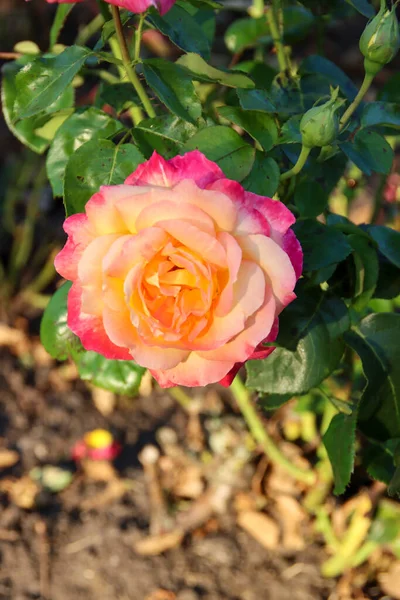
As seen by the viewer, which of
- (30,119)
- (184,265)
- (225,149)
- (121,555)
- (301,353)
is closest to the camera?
(184,265)

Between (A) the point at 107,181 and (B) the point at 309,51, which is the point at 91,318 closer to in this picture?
(A) the point at 107,181

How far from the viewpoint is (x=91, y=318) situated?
0.61m

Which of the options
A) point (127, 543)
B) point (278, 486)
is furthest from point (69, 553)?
point (278, 486)

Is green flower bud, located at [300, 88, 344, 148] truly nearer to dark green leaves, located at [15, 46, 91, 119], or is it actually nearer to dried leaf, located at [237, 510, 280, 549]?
Answer: dark green leaves, located at [15, 46, 91, 119]

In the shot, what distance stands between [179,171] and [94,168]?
131 mm

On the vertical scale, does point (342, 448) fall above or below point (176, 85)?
below

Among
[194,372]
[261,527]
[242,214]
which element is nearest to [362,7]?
[242,214]

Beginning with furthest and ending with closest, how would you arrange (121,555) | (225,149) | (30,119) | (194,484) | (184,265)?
(194,484) < (121,555) < (30,119) < (225,149) < (184,265)

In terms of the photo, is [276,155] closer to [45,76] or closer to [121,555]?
[45,76]

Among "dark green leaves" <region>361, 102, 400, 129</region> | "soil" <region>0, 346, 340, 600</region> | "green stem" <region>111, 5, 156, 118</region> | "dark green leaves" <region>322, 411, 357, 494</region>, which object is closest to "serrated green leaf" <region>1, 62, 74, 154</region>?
"green stem" <region>111, 5, 156, 118</region>

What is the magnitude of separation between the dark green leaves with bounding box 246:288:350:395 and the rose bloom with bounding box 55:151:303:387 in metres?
0.18

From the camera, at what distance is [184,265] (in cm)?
54

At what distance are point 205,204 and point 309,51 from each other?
3026mm

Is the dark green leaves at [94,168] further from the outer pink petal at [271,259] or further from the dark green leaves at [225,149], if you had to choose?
the outer pink petal at [271,259]
